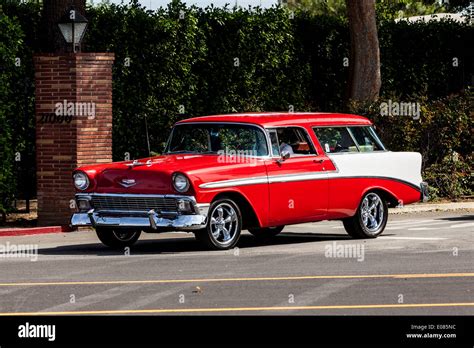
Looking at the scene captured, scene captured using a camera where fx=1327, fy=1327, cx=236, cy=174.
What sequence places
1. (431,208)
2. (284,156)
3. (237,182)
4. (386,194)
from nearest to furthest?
(237,182) → (284,156) → (386,194) → (431,208)

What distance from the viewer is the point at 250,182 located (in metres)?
18.0

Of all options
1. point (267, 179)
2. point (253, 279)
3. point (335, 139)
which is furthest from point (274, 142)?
point (253, 279)

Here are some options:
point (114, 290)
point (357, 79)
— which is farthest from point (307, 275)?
point (357, 79)

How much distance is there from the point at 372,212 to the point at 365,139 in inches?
46.2

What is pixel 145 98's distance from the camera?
85.4 ft

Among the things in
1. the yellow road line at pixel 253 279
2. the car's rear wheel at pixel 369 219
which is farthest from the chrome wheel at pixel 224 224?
the yellow road line at pixel 253 279

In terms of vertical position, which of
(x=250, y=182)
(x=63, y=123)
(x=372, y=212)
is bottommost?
(x=372, y=212)

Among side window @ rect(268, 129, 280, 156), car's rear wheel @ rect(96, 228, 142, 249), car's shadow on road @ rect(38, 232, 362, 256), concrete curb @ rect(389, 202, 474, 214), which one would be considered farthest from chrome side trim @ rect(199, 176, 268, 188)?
concrete curb @ rect(389, 202, 474, 214)

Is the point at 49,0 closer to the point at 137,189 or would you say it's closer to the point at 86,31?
the point at 86,31

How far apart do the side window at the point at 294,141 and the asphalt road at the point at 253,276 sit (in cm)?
135

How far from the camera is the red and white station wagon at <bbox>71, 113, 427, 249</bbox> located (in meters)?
17.4

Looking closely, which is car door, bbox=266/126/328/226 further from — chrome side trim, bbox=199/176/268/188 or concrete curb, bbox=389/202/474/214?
concrete curb, bbox=389/202/474/214

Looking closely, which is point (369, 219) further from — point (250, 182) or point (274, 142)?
point (250, 182)
